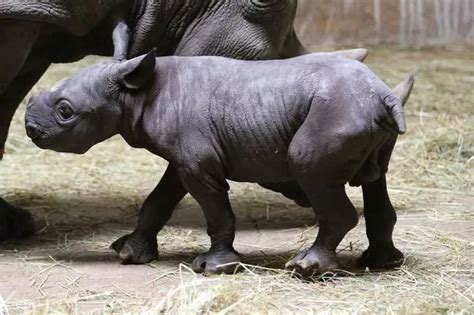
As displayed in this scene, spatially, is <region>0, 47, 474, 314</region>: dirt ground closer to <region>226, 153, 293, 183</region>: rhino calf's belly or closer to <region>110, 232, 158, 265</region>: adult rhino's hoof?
<region>110, 232, 158, 265</region>: adult rhino's hoof

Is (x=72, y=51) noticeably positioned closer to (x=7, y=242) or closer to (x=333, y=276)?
(x=7, y=242)

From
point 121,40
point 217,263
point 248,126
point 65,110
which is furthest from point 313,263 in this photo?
point 121,40

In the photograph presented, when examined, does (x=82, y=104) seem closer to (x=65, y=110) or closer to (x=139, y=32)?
(x=65, y=110)

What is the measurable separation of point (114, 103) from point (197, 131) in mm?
334

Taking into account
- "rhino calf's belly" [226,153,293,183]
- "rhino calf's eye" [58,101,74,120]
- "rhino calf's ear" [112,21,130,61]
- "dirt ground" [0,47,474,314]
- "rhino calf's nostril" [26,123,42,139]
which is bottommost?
"dirt ground" [0,47,474,314]

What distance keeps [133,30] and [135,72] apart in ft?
Answer: 2.05

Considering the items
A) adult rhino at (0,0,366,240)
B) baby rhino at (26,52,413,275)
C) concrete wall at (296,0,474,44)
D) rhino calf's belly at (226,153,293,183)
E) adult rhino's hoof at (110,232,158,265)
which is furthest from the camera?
concrete wall at (296,0,474,44)

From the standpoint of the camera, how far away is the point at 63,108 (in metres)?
3.61

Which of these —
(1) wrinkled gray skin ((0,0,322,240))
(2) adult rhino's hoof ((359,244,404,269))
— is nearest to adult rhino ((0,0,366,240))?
(1) wrinkled gray skin ((0,0,322,240))

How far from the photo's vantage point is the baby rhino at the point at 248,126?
335 cm

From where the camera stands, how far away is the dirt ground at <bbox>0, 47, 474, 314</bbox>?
3.22m

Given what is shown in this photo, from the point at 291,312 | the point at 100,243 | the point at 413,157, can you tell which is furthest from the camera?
the point at 413,157

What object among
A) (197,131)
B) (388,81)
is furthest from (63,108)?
(388,81)

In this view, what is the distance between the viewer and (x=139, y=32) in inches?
164
